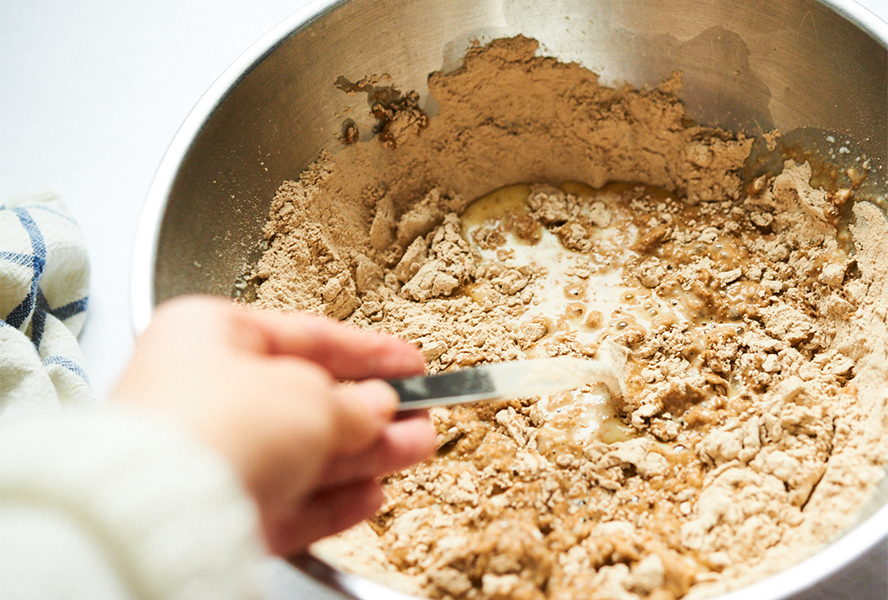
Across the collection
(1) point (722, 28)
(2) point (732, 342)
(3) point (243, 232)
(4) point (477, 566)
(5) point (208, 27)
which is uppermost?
(5) point (208, 27)

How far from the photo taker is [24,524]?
0.42m

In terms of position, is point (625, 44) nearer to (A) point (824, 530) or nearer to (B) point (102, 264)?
(A) point (824, 530)

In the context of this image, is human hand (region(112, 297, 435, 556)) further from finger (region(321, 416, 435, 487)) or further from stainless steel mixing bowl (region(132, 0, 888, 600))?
stainless steel mixing bowl (region(132, 0, 888, 600))

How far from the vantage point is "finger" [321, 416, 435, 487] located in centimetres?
65

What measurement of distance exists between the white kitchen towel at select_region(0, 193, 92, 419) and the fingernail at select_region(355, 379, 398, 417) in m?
0.62

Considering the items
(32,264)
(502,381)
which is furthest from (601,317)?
(32,264)

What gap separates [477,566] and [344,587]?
16 cm

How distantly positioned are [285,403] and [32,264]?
78cm

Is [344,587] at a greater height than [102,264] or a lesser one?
lesser

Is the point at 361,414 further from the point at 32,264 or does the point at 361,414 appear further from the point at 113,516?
the point at 32,264

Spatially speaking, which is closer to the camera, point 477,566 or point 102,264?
point 477,566

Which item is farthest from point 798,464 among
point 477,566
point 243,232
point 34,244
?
point 34,244

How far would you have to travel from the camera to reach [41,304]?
3.63ft

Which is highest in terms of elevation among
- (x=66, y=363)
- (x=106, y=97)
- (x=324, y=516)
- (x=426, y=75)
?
(x=106, y=97)
